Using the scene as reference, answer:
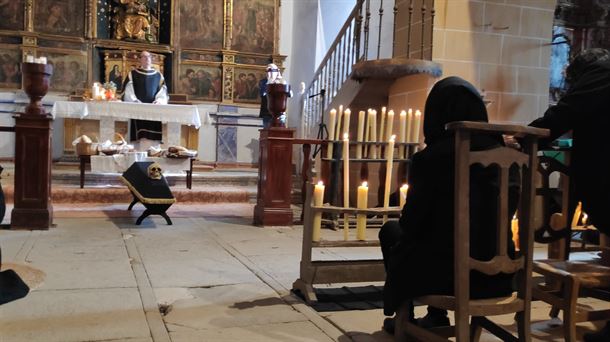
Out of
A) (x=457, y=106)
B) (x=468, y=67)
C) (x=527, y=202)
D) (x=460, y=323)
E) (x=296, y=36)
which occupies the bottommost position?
(x=460, y=323)

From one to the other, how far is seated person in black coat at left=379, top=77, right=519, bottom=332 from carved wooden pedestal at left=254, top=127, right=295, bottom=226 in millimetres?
3142

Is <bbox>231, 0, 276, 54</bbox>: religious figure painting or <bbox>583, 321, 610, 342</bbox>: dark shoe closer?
<bbox>583, 321, 610, 342</bbox>: dark shoe

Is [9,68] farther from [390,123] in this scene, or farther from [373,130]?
[390,123]

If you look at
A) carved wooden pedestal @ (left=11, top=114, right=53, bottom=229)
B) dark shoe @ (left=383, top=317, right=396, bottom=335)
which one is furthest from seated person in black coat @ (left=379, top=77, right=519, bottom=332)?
carved wooden pedestal @ (left=11, top=114, right=53, bottom=229)

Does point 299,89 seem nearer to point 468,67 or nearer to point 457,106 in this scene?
point 468,67

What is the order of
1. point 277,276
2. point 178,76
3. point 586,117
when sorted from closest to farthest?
point 586,117
point 277,276
point 178,76

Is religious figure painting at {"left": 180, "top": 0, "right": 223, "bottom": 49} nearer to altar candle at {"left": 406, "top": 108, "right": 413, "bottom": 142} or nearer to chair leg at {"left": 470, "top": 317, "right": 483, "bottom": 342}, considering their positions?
altar candle at {"left": 406, "top": 108, "right": 413, "bottom": 142}

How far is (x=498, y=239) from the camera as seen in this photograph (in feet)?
6.00

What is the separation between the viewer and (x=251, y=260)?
365cm

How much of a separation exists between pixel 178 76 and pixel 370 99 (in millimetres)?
5413

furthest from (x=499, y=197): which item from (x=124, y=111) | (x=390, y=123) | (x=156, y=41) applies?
(x=156, y=41)

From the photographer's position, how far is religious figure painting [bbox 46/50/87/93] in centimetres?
976

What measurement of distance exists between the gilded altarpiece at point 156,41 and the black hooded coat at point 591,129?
28.5 ft

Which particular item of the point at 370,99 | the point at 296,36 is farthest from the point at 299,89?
the point at 370,99
